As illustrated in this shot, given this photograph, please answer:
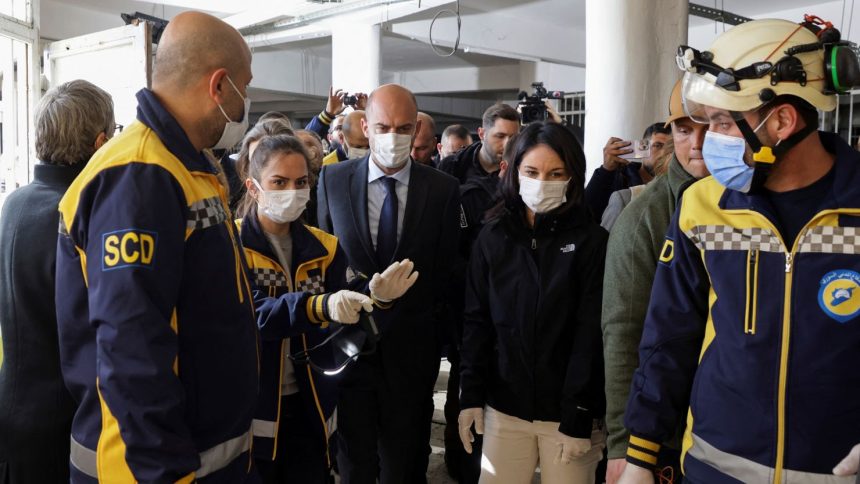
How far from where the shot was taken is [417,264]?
304 cm

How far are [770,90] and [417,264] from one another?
1744mm

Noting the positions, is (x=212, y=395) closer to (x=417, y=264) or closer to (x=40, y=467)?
(x=40, y=467)

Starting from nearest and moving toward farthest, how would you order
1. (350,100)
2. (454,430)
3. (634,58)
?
(454,430)
(634,58)
(350,100)

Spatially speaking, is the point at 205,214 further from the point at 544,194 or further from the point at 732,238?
the point at 544,194

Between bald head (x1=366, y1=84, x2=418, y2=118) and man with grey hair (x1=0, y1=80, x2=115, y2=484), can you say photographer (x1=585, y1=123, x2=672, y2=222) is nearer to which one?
bald head (x1=366, y1=84, x2=418, y2=118)

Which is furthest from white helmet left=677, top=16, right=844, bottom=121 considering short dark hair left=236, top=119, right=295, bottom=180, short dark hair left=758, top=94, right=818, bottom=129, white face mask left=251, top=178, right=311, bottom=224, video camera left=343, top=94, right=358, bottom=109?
video camera left=343, top=94, right=358, bottom=109

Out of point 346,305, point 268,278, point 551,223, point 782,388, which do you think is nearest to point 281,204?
point 268,278

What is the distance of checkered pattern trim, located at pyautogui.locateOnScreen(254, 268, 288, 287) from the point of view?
97.9 inches

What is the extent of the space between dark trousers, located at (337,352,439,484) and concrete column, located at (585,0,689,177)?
2.84 metres

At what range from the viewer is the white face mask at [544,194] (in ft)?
8.45

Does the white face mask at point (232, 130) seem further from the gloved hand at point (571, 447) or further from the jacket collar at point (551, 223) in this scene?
the gloved hand at point (571, 447)

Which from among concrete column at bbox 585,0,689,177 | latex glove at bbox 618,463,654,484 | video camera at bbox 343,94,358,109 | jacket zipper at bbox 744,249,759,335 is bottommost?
latex glove at bbox 618,463,654,484

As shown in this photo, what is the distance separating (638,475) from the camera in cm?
171

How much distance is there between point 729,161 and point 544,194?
1003 millimetres
